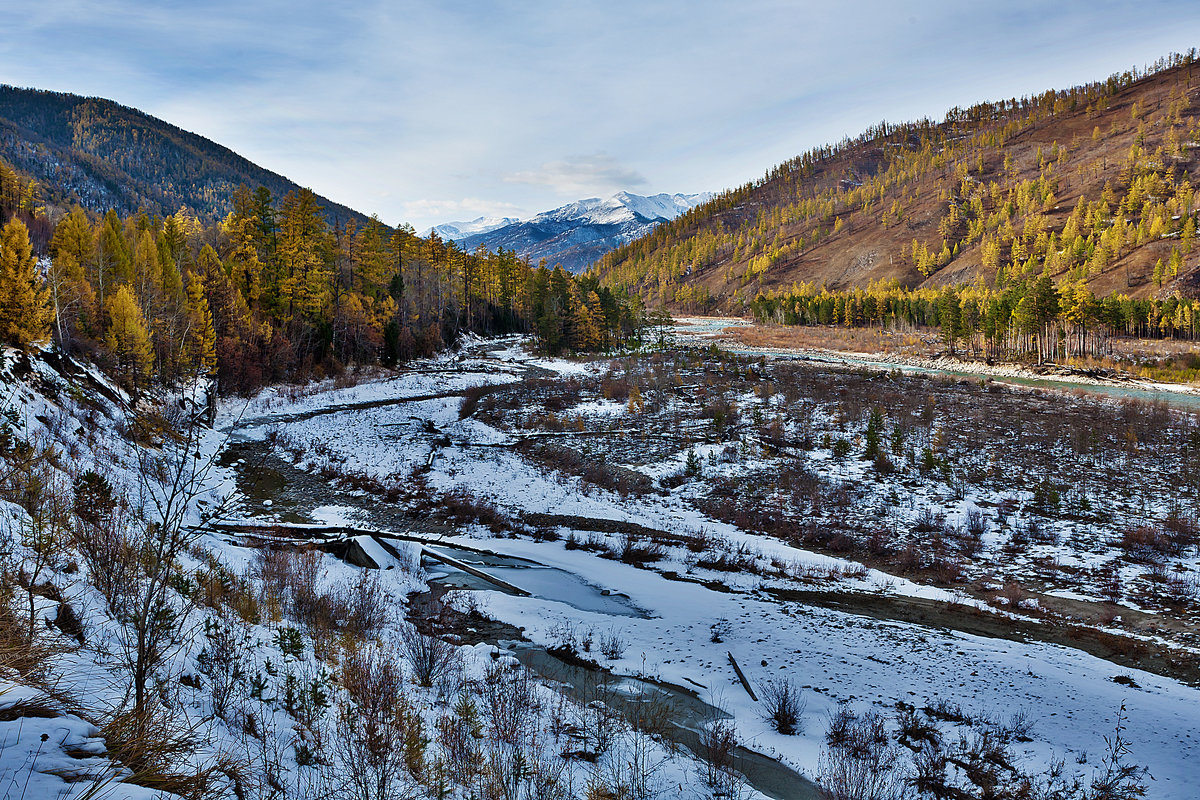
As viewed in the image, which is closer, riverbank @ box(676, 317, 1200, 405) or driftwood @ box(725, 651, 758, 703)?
driftwood @ box(725, 651, 758, 703)

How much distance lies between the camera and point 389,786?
4531mm

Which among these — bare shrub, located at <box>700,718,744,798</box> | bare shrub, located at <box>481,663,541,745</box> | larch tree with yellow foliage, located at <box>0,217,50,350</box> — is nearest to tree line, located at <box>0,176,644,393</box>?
larch tree with yellow foliage, located at <box>0,217,50,350</box>

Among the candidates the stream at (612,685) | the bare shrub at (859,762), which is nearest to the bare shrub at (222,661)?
the stream at (612,685)

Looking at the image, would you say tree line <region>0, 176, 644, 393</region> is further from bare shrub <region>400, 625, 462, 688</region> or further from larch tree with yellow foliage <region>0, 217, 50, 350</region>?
bare shrub <region>400, 625, 462, 688</region>

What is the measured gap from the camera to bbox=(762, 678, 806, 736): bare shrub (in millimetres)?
7074

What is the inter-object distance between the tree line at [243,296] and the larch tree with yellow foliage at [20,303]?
0.04 m

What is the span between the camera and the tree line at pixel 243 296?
22578 millimetres

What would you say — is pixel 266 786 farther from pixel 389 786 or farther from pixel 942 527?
pixel 942 527

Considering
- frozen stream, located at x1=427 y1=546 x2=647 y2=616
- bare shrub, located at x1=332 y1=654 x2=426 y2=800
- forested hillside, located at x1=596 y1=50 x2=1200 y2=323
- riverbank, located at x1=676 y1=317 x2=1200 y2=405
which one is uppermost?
forested hillside, located at x1=596 y1=50 x2=1200 y2=323

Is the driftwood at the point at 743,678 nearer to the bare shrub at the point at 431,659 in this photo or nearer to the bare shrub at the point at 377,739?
the bare shrub at the point at 431,659

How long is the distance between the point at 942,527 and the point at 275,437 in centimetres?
2468

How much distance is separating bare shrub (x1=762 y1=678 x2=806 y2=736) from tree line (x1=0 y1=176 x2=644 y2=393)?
42.0 ft

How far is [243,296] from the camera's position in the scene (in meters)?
37.6

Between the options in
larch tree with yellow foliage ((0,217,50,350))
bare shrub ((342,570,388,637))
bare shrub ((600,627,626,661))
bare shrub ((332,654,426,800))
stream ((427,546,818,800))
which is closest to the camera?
bare shrub ((332,654,426,800))
